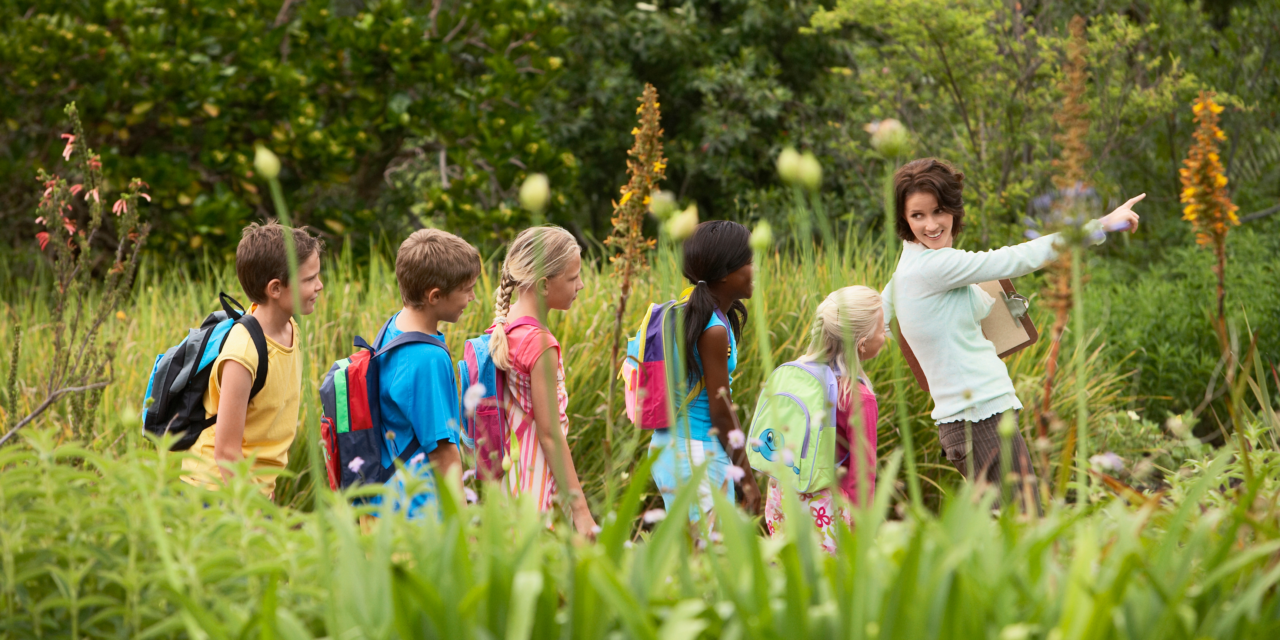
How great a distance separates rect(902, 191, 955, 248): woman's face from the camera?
3.22 metres

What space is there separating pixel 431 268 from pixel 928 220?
1.64 metres

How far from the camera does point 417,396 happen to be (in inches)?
110

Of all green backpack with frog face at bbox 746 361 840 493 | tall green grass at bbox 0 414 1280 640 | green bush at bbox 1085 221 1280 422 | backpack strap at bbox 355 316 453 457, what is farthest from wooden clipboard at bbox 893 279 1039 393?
green bush at bbox 1085 221 1280 422

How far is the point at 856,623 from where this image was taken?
1.28 m

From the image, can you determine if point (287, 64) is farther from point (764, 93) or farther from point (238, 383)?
point (238, 383)

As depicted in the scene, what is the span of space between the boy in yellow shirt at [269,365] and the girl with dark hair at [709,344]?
1.18 m

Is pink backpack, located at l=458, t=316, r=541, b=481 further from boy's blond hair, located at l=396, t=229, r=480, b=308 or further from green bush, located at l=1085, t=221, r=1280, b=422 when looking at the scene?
green bush, located at l=1085, t=221, r=1280, b=422

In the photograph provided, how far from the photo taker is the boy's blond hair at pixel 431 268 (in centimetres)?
292

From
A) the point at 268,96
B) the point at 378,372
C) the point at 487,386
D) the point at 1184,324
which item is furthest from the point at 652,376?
the point at 268,96

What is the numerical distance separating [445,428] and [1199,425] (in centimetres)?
563

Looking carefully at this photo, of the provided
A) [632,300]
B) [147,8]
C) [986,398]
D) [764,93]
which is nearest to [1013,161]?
[764,93]

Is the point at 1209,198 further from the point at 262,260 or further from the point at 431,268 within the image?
the point at 262,260

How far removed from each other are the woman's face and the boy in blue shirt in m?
1.48

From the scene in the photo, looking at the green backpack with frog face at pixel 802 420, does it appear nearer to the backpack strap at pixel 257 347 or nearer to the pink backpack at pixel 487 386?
the pink backpack at pixel 487 386
